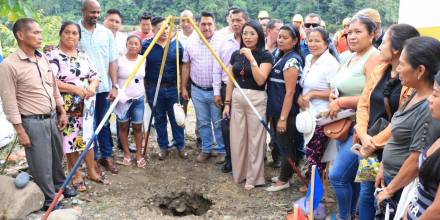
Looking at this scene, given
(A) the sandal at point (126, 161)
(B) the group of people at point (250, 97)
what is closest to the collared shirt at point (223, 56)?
(B) the group of people at point (250, 97)

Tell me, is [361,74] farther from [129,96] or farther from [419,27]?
[129,96]

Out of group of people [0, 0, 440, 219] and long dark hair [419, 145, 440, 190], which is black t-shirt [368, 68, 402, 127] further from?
long dark hair [419, 145, 440, 190]

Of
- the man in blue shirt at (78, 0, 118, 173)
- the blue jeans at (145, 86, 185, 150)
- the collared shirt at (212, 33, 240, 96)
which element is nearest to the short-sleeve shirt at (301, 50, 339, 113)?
the collared shirt at (212, 33, 240, 96)

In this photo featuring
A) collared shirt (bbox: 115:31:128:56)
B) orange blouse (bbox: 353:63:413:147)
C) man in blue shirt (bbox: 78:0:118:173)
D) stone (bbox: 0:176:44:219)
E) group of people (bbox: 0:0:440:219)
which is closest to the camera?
group of people (bbox: 0:0:440:219)

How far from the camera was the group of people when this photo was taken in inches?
94.1

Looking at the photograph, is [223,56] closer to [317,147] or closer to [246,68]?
[246,68]

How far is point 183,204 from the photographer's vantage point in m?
4.46

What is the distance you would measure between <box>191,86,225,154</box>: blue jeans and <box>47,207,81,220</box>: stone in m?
2.04

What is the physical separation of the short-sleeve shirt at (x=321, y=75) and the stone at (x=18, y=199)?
2.75 m

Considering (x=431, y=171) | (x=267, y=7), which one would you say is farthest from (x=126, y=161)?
(x=267, y=7)

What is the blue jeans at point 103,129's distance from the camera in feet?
16.0

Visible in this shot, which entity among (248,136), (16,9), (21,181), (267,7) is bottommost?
(21,181)

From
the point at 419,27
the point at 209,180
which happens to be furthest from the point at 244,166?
the point at 419,27

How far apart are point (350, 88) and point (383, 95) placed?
1.67 feet
